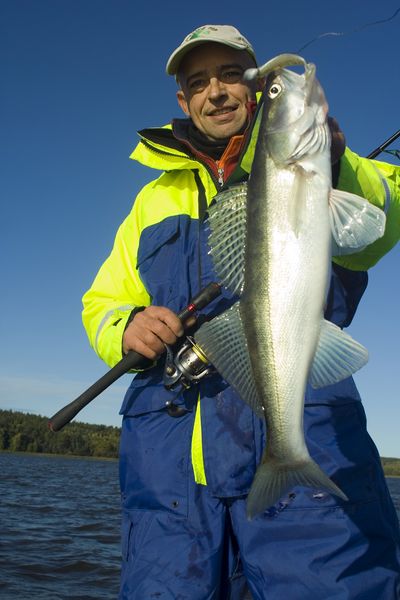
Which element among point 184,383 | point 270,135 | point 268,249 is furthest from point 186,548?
point 270,135

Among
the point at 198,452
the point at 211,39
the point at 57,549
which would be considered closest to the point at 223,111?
the point at 211,39

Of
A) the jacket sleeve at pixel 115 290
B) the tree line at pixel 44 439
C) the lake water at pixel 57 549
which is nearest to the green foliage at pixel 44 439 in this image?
the tree line at pixel 44 439

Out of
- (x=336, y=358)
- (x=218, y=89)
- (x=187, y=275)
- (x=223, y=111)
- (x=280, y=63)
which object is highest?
(x=218, y=89)

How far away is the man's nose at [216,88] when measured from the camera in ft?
14.5

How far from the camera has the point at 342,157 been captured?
345cm

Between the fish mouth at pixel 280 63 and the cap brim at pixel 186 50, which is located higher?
the cap brim at pixel 186 50

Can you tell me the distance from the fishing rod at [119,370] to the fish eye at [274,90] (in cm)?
133

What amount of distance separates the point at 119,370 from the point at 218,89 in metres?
2.13

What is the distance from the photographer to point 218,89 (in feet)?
14.5

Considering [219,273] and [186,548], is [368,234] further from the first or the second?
[186,548]

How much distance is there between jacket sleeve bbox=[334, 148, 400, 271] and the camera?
11.4ft

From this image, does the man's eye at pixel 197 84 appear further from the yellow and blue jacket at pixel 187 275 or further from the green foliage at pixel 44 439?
the green foliage at pixel 44 439

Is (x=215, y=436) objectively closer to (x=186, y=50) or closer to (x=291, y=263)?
(x=291, y=263)

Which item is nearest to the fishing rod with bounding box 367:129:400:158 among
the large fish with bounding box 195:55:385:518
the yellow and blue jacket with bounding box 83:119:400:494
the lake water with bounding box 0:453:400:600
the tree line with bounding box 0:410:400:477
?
the yellow and blue jacket with bounding box 83:119:400:494
